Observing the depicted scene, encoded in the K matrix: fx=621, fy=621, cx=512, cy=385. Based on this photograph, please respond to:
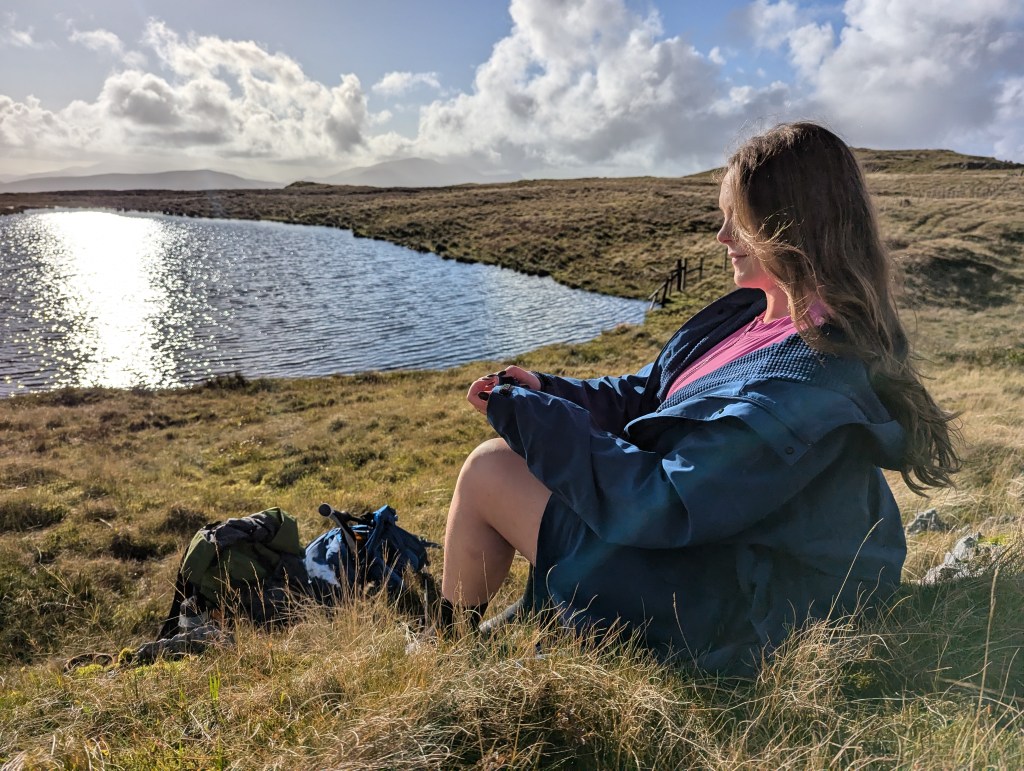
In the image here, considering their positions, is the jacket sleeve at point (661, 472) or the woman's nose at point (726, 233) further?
the woman's nose at point (726, 233)

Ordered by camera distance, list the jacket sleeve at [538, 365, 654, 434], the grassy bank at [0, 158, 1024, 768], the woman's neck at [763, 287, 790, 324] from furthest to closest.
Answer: the jacket sleeve at [538, 365, 654, 434], the woman's neck at [763, 287, 790, 324], the grassy bank at [0, 158, 1024, 768]

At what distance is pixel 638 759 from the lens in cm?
180

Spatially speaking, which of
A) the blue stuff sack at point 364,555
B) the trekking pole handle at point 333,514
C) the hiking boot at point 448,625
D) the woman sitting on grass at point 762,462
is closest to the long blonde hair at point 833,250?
the woman sitting on grass at point 762,462

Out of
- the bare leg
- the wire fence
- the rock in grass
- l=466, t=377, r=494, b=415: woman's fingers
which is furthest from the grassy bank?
the wire fence

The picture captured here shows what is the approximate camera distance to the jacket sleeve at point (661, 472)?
2.00 metres

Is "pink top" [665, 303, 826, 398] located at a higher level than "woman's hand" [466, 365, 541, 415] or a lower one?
higher


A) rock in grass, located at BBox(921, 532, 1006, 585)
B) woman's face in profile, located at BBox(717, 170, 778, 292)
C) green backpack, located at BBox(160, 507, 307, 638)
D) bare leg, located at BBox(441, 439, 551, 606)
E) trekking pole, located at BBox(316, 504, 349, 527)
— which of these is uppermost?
woman's face in profile, located at BBox(717, 170, 778, 292)

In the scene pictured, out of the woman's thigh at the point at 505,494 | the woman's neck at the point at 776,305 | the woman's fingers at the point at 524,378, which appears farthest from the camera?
the woman's fingers at the point at 524,378

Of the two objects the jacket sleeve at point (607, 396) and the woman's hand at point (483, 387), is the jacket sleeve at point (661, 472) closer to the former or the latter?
the woman's hand at point (483, 387)

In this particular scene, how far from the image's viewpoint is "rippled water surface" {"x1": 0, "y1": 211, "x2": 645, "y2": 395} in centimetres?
1889

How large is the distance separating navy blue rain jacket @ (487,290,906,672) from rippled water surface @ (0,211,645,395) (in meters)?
17.0

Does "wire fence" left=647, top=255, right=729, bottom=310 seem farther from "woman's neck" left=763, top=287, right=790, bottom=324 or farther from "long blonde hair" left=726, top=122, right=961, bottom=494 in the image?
"long blonde hair" left=726, top=122, right=961, bottom=494

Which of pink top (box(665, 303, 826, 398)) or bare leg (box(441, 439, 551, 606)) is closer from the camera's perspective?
pink top (box(665, 303, 826, 398))

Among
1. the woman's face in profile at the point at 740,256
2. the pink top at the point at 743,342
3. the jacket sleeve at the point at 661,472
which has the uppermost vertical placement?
the woman's face in profile at the point at 740,256
